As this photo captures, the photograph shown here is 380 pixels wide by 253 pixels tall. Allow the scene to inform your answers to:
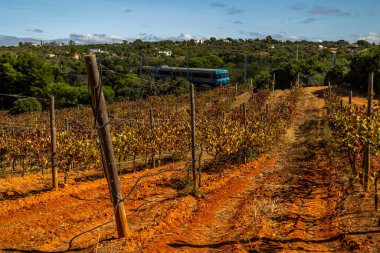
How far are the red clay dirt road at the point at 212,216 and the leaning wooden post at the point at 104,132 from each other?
30.2 inches

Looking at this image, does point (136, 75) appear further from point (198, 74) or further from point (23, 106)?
point (23, 106)

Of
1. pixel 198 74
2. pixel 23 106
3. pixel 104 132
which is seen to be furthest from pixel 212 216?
pixel 198 74

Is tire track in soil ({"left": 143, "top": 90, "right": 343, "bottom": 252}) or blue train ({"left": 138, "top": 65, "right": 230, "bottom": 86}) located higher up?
blue train ({"left": 138, "top": 65, "right": 230, "bottom": 86})

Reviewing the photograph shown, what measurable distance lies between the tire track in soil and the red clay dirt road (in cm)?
2

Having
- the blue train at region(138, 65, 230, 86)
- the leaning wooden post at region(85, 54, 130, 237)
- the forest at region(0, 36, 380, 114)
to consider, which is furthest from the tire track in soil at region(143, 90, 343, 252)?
the blue train at region(138, 65, 230, 86)

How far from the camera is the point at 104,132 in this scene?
6312 mm

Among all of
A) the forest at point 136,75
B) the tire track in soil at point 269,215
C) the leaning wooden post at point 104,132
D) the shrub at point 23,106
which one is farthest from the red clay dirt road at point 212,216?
the shrub at point 23,106

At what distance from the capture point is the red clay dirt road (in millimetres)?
6891

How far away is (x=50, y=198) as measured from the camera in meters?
10.5

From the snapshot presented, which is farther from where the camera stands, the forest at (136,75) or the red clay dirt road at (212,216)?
the forest at (136,75)

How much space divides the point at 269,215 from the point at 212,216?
135cm

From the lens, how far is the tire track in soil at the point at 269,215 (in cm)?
688

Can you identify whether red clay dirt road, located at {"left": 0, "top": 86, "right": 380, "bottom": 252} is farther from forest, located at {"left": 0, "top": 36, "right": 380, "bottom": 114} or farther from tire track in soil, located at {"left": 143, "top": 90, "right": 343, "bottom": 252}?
forest, located at {"left": 0, "top": 36, "right": 380, "bottom": 114}

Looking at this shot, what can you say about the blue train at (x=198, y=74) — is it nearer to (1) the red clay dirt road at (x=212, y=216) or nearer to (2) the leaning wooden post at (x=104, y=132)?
(1) the red clay dirt road at (x=212, y=216)
